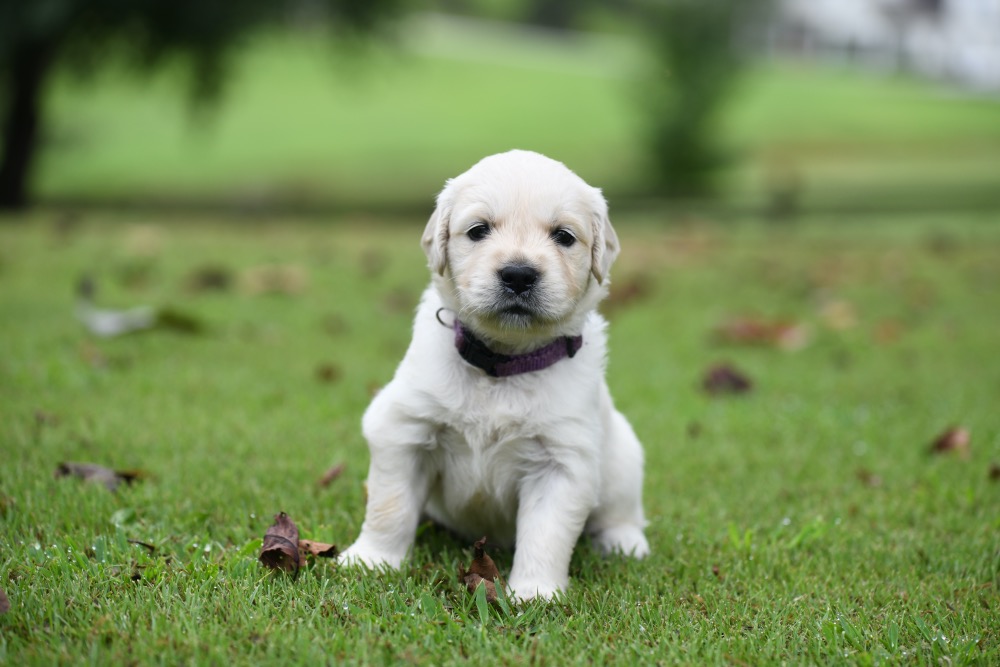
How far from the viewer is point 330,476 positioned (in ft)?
13.3

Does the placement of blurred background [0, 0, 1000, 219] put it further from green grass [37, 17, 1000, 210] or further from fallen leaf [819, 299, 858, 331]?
fallen leaf [819, 299, 858, 331]

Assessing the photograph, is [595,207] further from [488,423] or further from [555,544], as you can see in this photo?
[555,544]

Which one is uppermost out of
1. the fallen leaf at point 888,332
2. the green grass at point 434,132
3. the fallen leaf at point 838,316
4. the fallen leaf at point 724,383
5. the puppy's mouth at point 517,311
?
the puppy's mouth at point 517,311

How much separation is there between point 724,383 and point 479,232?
3126mm

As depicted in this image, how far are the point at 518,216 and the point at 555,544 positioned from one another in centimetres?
103

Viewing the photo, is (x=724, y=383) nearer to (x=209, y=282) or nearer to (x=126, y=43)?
(x=209, y=282)

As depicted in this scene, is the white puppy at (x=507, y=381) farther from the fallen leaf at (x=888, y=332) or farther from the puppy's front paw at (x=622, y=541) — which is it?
the fallen leaf at (x=888, y=332)

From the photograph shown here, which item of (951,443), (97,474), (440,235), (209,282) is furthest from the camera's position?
(209,282)

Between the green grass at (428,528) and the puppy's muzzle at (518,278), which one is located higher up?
the puppy's muzzle at (518,278)

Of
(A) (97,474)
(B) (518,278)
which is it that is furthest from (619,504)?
(A) (97,474)

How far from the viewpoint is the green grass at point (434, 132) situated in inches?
877

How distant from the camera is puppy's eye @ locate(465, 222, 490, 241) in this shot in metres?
3.15

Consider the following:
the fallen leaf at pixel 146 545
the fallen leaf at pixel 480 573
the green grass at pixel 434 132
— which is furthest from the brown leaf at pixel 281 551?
the green grass at pixel 434 132

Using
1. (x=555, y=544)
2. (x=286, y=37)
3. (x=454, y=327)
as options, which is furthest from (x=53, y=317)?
(x=286, y=37)
